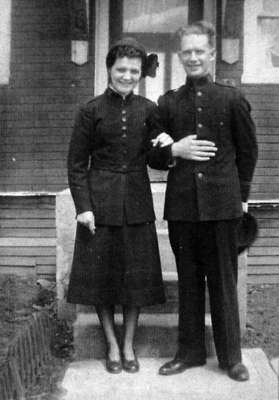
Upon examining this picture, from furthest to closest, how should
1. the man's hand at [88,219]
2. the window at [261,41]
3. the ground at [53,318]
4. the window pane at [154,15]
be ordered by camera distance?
1. the window pane at [154,15]
2. the window at [261,41]
3. the ground at [53,318]
4. the man's hand at [88,219]

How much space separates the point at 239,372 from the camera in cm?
344

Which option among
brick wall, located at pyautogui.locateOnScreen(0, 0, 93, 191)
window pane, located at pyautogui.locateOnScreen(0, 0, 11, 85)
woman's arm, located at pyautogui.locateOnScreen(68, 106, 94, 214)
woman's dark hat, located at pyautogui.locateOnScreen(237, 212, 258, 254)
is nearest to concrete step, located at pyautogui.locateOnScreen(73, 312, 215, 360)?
woman's dark hat, located at pyautogui.locateOnScreen(237, 212, 258, 254)

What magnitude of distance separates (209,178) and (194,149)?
0.19 meters

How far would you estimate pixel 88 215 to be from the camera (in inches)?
138

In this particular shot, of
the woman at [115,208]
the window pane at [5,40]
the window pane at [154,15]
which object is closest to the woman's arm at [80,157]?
the woman at [115,208]

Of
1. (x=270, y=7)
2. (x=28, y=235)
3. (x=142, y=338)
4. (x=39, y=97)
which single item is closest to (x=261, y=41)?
(x=270, y=7)

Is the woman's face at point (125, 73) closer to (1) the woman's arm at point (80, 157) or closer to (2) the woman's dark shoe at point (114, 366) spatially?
(1) the woman's arm at point (80, 157)

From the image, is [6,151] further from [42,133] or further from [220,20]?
[220,20]

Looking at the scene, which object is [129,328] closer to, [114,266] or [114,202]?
[114,266]

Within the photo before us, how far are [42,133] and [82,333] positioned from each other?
3.30m

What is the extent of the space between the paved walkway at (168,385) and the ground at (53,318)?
0.18 metres

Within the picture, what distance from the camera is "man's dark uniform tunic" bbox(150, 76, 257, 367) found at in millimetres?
3375

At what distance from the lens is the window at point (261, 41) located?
6643 millimetres

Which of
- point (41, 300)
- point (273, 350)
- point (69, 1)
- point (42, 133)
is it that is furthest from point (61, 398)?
point (69, 1)
